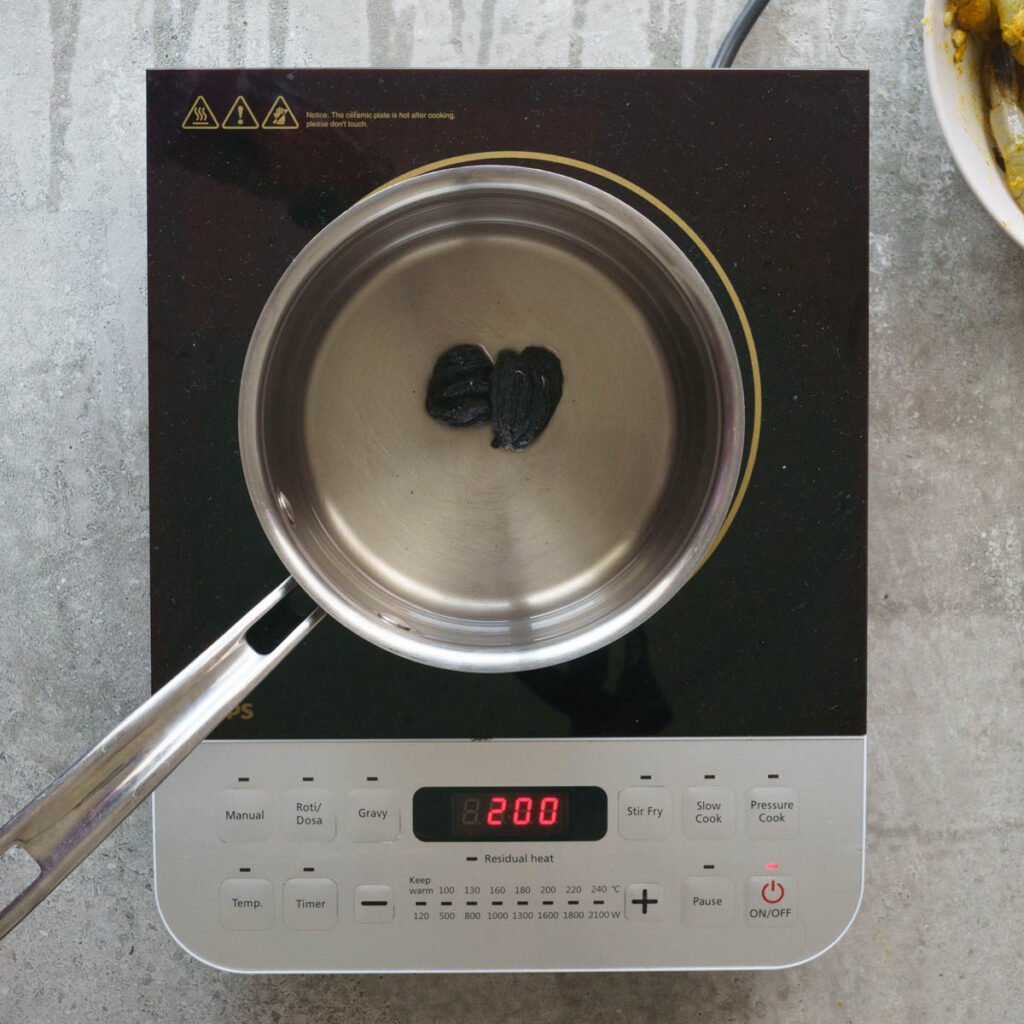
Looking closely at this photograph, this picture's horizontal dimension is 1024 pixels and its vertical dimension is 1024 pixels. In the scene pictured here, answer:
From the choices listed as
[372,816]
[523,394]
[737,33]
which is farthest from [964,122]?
[372,816]

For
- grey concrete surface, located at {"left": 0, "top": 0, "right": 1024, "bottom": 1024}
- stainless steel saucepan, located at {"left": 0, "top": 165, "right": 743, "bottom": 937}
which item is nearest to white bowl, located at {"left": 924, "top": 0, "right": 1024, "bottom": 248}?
grey concrete surface, located at {"left": 0, "top": 0, "right": 1024, "bottom": 1024}

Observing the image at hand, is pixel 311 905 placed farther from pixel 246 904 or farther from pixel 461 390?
pixel 461 390

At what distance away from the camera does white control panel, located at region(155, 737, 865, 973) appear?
1.64 ft

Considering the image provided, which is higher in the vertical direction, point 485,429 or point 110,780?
point 485,429

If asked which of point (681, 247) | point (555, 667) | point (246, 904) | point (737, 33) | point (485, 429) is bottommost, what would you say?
point (246, 904)

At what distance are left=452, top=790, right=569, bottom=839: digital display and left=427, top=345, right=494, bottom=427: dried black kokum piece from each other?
206mm

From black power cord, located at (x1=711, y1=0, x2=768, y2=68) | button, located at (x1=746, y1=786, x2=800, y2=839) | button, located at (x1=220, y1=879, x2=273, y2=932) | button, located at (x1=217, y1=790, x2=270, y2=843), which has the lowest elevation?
button, located at (x1=220, y1=879, x2=273, y2=932)

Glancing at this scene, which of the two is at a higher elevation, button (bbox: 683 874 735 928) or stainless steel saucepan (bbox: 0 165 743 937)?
stainless steel saucepan (bbox: 0 165 743 937)

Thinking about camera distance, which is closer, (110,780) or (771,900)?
(110,780)

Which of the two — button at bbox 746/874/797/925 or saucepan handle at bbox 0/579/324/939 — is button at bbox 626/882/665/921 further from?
saucepan handle at bbox 0/579/324/939

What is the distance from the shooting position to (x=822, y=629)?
50 cm

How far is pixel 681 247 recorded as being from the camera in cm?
50

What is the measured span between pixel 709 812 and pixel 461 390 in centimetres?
27

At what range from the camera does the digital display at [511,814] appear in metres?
0.50
